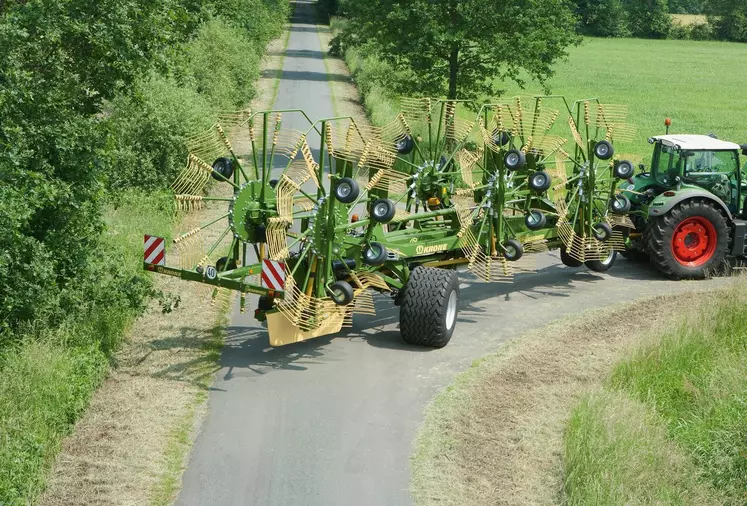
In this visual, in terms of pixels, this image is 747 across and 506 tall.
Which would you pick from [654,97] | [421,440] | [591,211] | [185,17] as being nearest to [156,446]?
[421,440]

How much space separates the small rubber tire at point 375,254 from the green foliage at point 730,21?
87.3 metres

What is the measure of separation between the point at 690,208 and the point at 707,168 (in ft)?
3.62

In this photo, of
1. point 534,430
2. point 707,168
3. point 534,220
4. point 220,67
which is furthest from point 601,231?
point 220,67

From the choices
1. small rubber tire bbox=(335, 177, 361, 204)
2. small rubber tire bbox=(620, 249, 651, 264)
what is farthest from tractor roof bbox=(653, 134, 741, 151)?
small rubber tire bbox=(335, 177, 361, 204)

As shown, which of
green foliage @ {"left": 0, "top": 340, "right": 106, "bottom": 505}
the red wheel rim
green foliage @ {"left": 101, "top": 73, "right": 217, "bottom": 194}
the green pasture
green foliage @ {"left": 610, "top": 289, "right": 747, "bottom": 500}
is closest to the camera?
green foliage @ {"left": 0, "top": 340, "right": 106, "bottom": 505}

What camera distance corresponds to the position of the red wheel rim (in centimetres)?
1550

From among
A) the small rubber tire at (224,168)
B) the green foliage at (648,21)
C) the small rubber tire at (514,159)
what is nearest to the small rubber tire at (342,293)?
the small rubber tire at (224,168)

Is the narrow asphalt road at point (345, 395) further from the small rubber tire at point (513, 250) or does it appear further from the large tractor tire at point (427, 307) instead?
the small rubber tire at point (513, 250)

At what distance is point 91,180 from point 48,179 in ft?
1.68

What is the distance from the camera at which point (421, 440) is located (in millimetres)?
9562

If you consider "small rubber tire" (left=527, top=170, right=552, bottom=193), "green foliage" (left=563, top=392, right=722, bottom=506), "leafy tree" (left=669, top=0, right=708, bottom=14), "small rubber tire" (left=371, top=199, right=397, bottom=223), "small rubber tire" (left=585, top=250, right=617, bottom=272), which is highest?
"leafy tree" (left=669, top=0, right=708, bottom=14)

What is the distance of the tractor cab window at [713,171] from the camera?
15898mm

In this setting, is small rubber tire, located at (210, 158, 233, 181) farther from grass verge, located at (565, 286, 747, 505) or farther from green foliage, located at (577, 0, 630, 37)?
green foliage, located at (577, 0, 630, 37)

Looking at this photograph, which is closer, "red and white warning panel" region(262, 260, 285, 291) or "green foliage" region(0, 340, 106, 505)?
"green foliage" region(0, 340, 106, 505)
